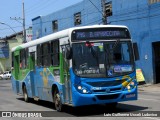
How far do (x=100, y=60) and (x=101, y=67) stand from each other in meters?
0.24

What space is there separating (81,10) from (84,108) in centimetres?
2801

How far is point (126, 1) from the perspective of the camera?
34.3 meters

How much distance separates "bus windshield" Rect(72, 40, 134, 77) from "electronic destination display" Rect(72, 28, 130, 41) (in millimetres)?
197

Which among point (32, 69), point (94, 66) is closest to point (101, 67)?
point (94, 66)

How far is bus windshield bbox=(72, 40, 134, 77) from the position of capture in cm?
1316

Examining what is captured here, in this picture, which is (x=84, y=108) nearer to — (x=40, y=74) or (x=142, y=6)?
(x=40, y=74)

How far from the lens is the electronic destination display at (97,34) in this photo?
13.5m

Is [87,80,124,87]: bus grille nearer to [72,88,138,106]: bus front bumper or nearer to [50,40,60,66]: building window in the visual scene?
[72,88,138,106]: bus front bumper

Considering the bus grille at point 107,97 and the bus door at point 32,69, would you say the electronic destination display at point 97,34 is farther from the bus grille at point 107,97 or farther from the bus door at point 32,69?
the bus door at point 32,69

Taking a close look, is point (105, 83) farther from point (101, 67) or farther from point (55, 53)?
point (55, 53)

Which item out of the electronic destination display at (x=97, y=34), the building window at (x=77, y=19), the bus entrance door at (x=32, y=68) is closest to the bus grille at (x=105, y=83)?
the electronic destination display at (x=97, y=34)

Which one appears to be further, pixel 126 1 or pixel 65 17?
pixel 65 17

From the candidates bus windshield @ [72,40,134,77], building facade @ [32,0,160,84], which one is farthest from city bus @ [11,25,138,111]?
building facade @ [32,0,160,84]

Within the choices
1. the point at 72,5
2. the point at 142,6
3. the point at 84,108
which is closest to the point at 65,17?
the point at 72,5
